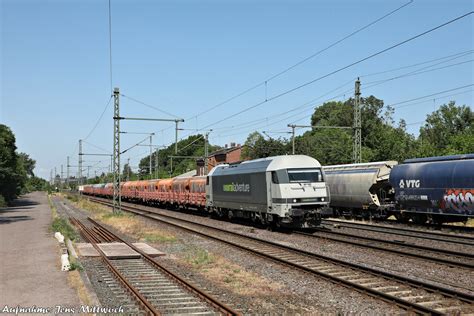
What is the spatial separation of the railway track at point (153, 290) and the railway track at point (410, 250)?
725 centimetres

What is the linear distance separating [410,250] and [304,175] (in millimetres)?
6498

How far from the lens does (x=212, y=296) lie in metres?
10.2

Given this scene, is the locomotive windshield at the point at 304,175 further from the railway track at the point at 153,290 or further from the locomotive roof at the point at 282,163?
the railway track at the point at 153,290

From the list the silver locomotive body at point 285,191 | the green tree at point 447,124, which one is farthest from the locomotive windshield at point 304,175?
the green tree at point 447,124

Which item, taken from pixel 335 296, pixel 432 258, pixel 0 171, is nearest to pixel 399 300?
pixel 335 296

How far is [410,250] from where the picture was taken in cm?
1619

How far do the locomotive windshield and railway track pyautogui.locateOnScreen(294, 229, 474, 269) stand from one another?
7.84 ft

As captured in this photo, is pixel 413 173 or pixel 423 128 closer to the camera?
pixel 413 173

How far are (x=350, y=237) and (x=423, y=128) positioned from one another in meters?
72.3

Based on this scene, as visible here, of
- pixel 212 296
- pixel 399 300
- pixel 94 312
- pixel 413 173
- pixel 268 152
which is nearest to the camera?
pixel 94 312

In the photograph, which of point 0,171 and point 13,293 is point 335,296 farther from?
point 0,171

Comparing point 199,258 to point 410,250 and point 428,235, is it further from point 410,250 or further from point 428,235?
point 428,235

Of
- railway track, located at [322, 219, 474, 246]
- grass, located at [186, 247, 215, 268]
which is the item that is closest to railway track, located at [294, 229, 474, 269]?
railway track, located at [322, 219, 474, 246]

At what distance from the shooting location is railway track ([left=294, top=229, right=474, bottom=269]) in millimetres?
13841
